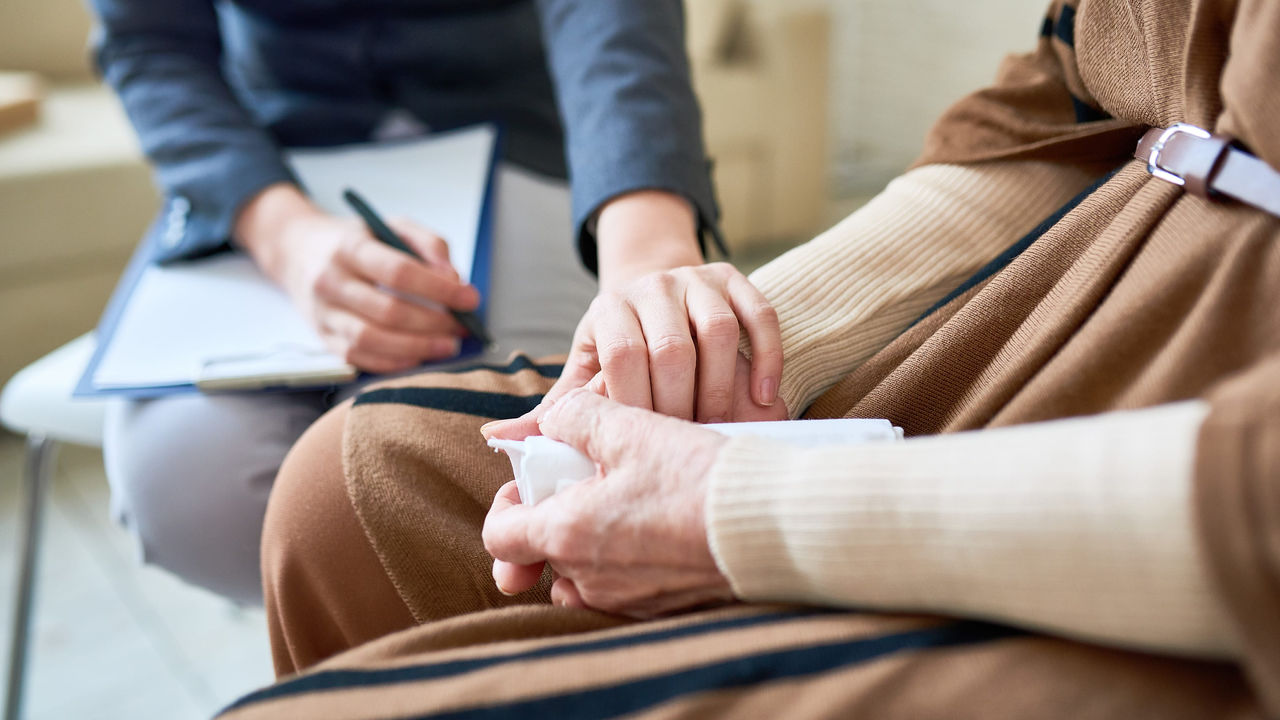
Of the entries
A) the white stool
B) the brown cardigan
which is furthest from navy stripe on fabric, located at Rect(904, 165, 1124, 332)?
the white stool

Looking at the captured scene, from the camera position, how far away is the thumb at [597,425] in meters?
0.41

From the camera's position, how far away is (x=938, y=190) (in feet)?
1.87

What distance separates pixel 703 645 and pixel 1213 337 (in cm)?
25

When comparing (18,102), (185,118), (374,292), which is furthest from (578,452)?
(18,102)

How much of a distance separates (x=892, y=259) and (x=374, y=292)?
41 cm

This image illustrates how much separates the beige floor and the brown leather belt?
44.6 inches

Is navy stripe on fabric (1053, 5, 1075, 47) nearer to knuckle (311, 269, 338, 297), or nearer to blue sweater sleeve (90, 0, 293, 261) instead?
knuckle (311, 269, 338, 297)

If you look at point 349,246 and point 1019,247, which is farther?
point 349,246

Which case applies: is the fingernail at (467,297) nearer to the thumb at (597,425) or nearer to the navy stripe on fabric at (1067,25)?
the thumb at (597,425)

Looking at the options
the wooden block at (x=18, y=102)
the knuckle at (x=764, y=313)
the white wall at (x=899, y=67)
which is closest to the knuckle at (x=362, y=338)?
the knuckle at (x=764, y=313)

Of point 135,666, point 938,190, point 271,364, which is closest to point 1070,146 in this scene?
point 938,190

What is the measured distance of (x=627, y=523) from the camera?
39 centimetres

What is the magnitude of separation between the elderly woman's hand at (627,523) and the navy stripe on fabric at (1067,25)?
0.38 meters

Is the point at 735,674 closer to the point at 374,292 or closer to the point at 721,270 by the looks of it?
the point at 721,270
